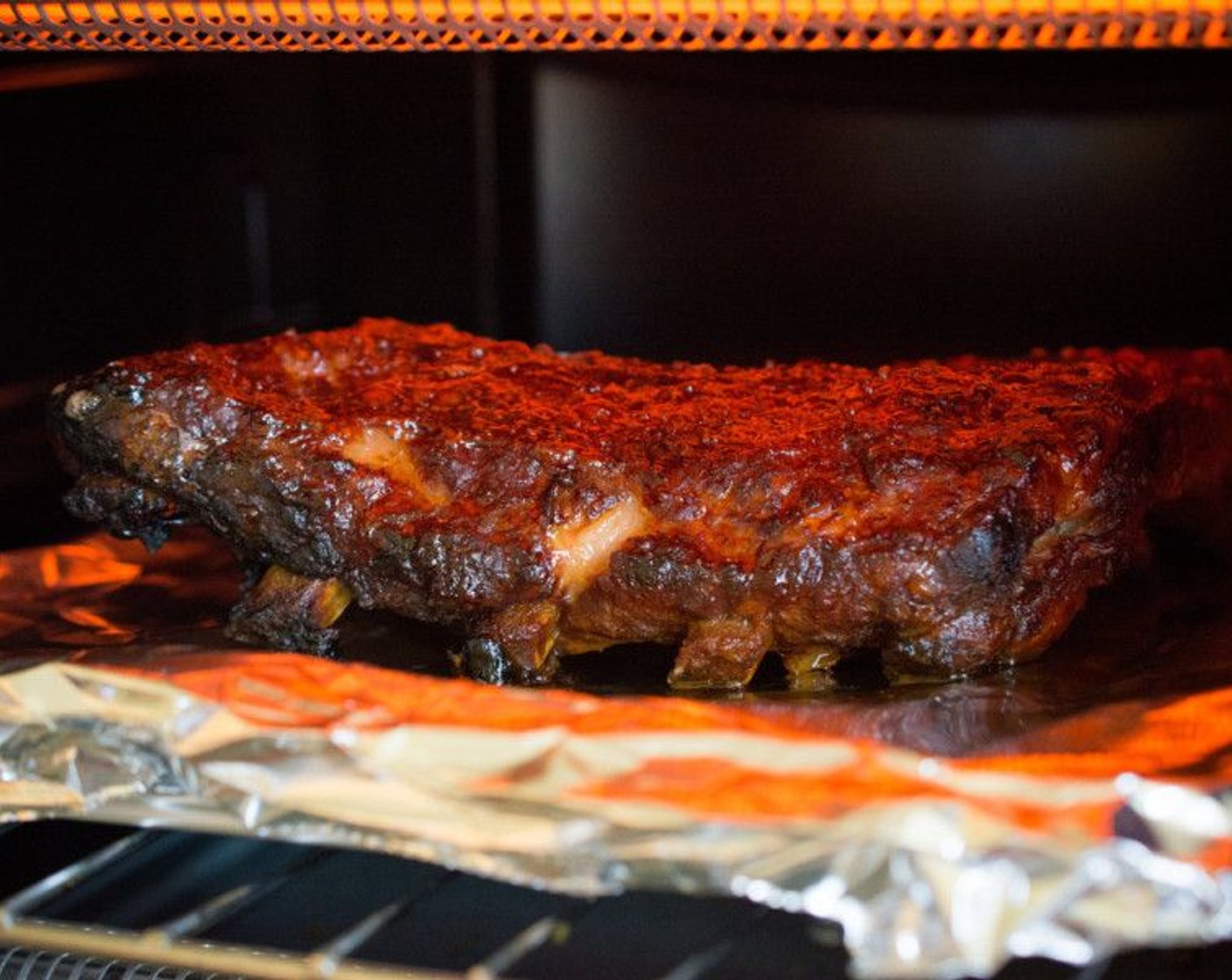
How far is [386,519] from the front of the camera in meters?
2.38

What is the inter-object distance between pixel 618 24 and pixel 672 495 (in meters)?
0.73

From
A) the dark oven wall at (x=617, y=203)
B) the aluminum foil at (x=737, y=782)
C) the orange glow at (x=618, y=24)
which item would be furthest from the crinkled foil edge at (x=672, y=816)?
the dark oven wall at (x=617, y=203)

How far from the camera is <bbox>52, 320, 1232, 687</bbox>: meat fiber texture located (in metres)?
2.24

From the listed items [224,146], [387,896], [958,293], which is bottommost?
[387,896]

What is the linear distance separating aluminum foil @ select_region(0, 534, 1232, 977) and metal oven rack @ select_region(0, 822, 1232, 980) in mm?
101

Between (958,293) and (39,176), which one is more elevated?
(39,176)

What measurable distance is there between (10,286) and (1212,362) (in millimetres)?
2170

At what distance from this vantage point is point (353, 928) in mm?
1889

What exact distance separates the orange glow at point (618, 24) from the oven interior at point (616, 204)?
3.68 feet

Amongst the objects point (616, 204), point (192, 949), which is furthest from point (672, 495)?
point (616, 204)

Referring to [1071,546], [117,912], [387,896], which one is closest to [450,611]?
[387,896]

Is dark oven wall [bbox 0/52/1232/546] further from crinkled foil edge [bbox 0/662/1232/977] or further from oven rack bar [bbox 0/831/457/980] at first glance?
oven rack bar [bbox 0/831/457/980]

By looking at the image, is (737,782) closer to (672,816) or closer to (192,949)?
(672,816)

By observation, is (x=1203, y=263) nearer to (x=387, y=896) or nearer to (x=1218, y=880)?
(x=1218, y=880)
